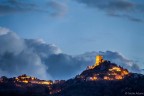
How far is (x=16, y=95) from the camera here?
9750 centimetres

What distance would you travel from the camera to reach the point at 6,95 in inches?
3720

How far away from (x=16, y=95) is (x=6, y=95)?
148 inches
